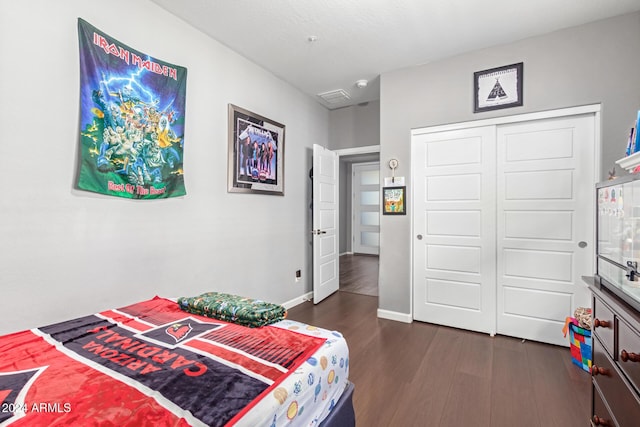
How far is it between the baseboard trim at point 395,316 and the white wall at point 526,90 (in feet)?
0.14

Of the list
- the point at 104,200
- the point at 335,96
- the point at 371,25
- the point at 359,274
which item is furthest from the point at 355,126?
the point at 104,200

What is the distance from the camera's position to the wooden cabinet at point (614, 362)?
0.90m

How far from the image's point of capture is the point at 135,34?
2.01m

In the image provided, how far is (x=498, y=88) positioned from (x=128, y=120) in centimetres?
321

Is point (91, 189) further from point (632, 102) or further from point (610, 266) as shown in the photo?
point (632, 102)

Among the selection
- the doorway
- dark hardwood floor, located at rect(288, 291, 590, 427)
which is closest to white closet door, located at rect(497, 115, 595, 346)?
dark hardwood floor, located at rect(288, 291, 590, 427)

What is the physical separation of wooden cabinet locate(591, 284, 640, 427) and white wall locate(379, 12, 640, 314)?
1.87m

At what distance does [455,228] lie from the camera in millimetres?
2957

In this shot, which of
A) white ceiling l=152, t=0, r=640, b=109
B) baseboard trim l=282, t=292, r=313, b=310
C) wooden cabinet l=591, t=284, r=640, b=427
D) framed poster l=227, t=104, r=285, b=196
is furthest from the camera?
baseboard trim l=282, t=292, r=313, b=310

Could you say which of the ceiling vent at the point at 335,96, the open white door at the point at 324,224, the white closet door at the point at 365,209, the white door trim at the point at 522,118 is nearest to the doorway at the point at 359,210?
the white closet door at the point at 365,209

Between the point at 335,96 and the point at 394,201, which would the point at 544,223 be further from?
the point at 335,96

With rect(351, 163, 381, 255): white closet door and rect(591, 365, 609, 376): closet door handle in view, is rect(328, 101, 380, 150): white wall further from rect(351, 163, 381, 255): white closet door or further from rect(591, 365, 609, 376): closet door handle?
rect(591, 365, 609, 376): closet door handle

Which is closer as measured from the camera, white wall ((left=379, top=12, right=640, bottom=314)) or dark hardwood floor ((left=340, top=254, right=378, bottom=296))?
white wall ((left=379, top=12, right=640, bottom=314))

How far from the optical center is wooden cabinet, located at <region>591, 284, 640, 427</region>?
0.90 m
